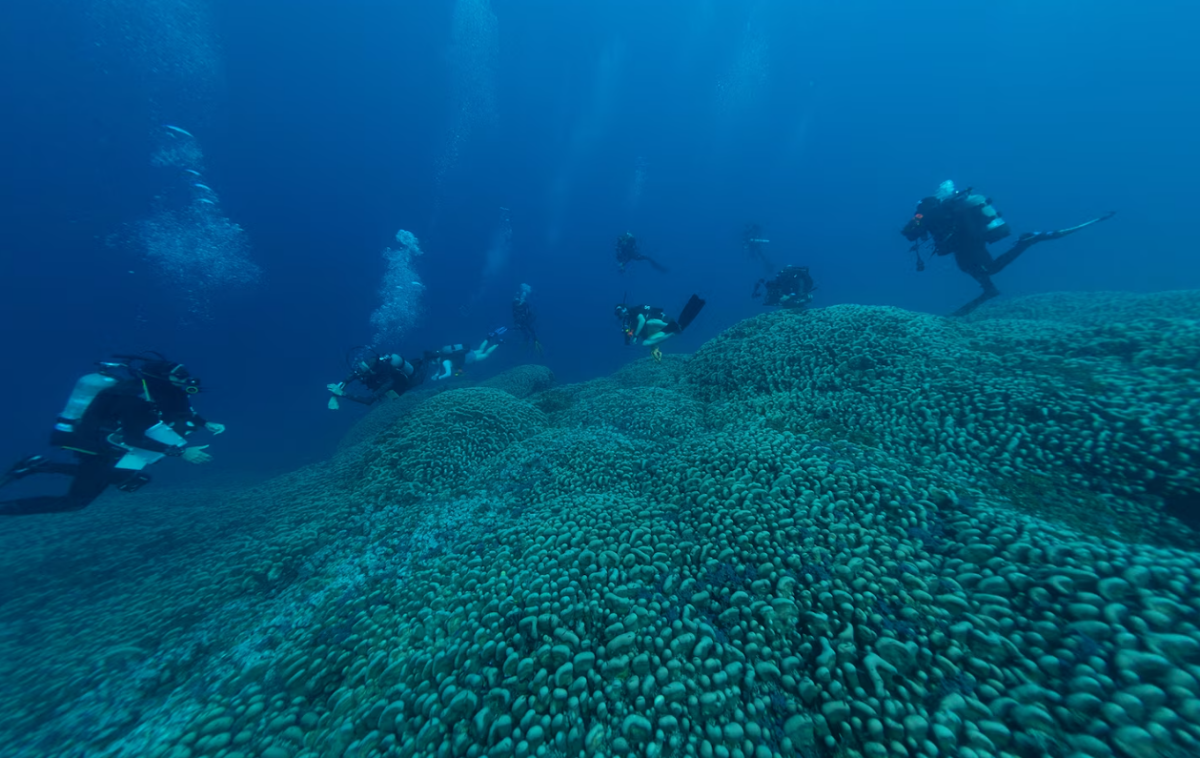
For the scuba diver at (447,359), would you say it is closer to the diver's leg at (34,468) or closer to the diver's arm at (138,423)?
the diver's arm at (138,423)

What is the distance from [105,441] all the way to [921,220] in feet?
77.3

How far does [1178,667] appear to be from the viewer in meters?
3.04

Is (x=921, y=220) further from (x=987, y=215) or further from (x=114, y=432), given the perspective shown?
(x=114, y=432)

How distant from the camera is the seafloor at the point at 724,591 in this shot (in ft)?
11.4

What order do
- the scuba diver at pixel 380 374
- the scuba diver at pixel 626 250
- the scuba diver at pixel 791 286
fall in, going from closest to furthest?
the scuba diver at pixel 380 374
the scuba diver at pixel 791 286
the scuba diver at pixel 626 250

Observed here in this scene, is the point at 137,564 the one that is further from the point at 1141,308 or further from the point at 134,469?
the point at 1141,308

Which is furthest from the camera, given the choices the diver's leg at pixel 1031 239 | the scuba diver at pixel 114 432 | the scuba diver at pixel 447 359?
the scuba diver at pixel 447 359

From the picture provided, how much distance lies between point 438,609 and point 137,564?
909 centimetres

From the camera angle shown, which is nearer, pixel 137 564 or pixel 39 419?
pixel 137 564

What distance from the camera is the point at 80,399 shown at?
396 inches

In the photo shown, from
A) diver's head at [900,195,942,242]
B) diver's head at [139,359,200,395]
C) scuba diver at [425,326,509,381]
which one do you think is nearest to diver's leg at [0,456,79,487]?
diver's head at [139,359,200,395]

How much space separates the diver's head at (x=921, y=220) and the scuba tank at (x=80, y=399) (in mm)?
22569

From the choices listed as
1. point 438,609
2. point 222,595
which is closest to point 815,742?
point 438,609

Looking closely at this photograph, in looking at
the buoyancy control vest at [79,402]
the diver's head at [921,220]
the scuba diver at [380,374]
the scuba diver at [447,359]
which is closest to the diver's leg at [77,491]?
the buoyancy control vest at [79,402]
